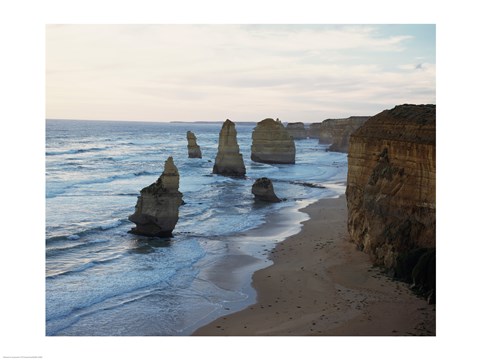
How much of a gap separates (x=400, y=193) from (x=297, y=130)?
102491 millimetres

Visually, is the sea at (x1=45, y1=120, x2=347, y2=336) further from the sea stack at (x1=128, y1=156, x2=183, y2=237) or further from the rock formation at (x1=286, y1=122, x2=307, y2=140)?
the rock formation at (x1=286, y1=122, x2=307, y2=140)

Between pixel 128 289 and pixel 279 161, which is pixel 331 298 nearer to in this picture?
pixel 128 289

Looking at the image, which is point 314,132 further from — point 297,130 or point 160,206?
point 160,206

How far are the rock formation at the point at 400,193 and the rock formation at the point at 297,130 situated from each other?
98.6 m

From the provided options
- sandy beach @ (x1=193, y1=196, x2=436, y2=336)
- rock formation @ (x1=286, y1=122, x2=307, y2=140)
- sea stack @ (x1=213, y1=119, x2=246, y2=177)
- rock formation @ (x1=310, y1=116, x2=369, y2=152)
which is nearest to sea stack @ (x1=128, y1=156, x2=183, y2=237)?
sandy beach @ (x1=193, y1=196, x2=436, y2=336)

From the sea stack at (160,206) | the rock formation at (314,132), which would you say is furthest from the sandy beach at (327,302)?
the rock formation at (314,132)

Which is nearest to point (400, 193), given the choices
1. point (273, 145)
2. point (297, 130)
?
point (273, 145)

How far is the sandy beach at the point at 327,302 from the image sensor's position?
12413mm

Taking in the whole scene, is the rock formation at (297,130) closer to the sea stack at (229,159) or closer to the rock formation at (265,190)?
the sea stack at (229,159)

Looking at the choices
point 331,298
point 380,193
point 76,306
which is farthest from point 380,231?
point 76,306

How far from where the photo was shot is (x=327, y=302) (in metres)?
14.3

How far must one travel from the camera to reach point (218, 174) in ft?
160

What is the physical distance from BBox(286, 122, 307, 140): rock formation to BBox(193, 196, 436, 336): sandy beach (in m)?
98.2
